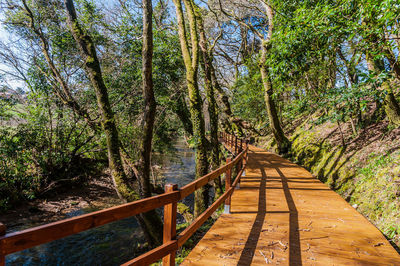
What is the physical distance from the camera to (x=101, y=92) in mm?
5750

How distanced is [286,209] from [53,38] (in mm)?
11987

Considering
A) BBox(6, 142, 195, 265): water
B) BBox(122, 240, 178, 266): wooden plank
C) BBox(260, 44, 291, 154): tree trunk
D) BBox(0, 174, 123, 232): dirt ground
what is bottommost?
BBox(6, 142, 195, 265): water

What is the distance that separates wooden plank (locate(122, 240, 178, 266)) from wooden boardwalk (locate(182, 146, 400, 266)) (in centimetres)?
58

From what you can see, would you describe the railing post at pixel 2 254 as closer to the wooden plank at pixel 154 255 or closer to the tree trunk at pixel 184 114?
the wooden plank at pixel 154 255

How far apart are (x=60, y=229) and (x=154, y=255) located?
1011mm

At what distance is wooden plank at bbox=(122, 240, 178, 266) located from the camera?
188 centimetres

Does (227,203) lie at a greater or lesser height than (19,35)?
lesser

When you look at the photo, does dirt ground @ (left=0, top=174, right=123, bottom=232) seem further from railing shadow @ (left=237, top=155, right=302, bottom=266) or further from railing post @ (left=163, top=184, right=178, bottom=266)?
railing post @ (left=163, top=184, right=178, bottom=266)

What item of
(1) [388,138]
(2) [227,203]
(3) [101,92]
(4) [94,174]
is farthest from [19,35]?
(1) [388,138]

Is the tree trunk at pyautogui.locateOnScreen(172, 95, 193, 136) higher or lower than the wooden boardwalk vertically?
higher

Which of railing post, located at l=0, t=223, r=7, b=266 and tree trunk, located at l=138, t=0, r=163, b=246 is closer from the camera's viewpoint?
railing post, located at l=0, t=223, r=7, b=266

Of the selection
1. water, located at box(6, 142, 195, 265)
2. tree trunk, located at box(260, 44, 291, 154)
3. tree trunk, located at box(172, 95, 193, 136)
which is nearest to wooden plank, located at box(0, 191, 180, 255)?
water, located at box(6, 142, 195, 265)

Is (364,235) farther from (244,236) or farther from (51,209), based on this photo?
(51,209)

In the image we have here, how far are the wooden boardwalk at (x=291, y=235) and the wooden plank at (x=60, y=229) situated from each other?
141cm
